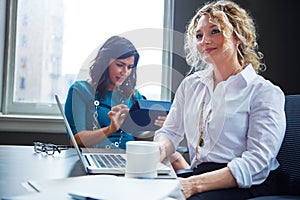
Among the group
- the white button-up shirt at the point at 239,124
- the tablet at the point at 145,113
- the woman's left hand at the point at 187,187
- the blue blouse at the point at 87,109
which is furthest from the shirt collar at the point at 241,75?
the blue blouse at the point at 87,109

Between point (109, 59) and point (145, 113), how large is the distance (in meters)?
0.38

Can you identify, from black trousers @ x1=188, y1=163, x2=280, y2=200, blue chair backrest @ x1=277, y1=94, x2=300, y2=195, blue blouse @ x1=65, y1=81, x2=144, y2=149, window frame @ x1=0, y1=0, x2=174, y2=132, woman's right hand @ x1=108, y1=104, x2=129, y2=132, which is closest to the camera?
black trousers @ x1=188, y1=163, x2=280, y2=200

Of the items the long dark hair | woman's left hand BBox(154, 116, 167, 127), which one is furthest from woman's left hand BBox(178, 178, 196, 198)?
the long dark hair

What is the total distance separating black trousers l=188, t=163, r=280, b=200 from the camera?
117 centimetres

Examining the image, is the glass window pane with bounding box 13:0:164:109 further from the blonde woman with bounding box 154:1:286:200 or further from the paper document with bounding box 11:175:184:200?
the paper document with bounding box 11:175:184:200

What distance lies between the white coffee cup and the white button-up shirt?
14.1 inches

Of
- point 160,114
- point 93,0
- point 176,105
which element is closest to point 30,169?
point 176,105

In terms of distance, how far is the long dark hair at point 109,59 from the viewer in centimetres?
199

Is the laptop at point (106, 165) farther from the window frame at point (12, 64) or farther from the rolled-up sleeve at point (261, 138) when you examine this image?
the window frame at point (12, 64)

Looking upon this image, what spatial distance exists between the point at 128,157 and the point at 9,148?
74 cm

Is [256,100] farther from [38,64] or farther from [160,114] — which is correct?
[38,64]

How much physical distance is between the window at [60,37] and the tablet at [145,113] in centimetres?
70

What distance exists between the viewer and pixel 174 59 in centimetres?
252

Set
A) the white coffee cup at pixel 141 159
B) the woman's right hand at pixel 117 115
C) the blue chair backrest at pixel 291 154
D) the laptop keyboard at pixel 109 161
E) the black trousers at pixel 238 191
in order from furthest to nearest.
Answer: the woman's right hand at pixel 117 115 < the blue chair backrest at pixel 291 154 < the black trousers at pixel 238 191 < the laptop keyboard at pixel 109 161 < the white coffee cup at pixel 141 159
